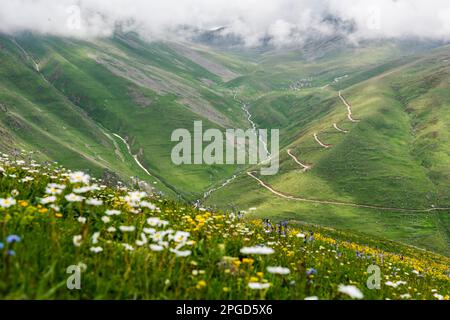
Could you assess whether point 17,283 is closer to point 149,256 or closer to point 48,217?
point 149,256

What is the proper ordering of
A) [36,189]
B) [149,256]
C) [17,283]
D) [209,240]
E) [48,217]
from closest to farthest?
[17,283] < [149,256] < [48,217] < [209,240] < [36,189]

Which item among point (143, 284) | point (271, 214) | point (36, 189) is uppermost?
point (271, 214)

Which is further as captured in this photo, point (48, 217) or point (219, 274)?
point (48, 217)

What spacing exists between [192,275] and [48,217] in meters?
3.23
